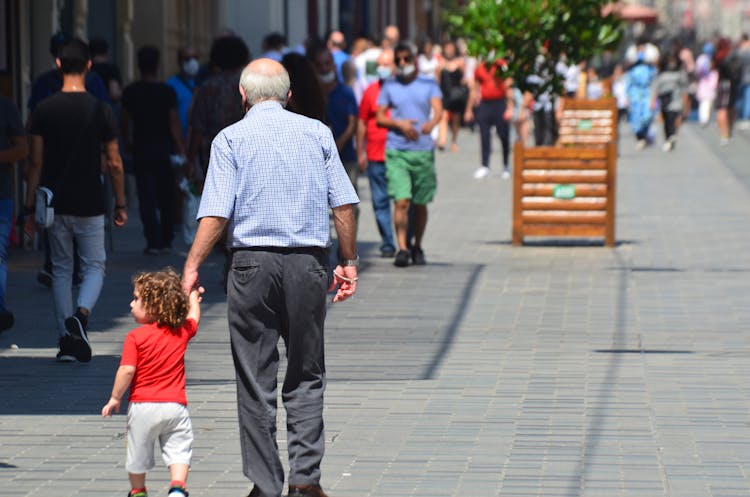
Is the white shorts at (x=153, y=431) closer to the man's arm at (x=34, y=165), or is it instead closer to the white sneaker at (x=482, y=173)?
the man's arm at (x=34, y=165)

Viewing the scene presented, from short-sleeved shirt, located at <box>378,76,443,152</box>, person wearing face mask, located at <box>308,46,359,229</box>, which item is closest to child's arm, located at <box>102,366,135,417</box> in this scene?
short-sleeved shirt, located at <box>378,76,443,152</box>

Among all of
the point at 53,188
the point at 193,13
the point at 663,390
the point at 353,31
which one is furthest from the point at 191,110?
the point at 353,31

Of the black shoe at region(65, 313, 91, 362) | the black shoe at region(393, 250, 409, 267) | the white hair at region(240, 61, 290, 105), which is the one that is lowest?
the black shoe at region(393, 250, 409, 267)

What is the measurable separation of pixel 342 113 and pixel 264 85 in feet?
26.5

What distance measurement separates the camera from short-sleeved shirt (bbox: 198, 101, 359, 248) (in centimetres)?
634

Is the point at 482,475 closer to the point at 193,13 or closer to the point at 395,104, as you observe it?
the point at 395,104

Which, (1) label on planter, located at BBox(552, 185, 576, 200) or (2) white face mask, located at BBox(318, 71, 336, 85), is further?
(1) label on planter, located at BBox(552, 185, 576, 200)

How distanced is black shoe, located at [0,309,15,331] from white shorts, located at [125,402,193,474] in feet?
15.2

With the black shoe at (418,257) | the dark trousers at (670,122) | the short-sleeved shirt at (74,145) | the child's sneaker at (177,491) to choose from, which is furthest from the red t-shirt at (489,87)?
the child's sneaker at (177,491)

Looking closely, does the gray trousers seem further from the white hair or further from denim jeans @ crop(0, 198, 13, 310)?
denim jeans @ crop(0, 198, 13, 310)

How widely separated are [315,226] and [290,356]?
0.46 meters

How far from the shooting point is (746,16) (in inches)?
4528

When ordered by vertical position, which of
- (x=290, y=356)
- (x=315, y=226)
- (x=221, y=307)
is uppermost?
(x=315, y=226)

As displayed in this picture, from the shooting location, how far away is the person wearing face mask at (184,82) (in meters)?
17.5
